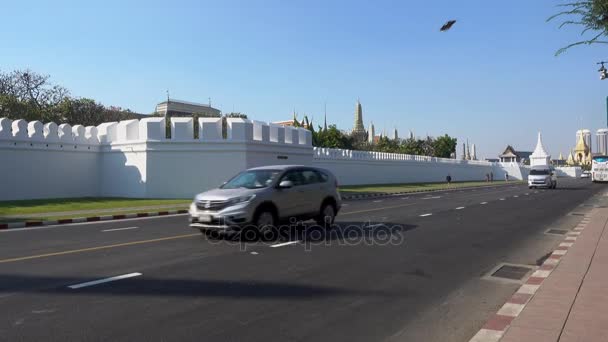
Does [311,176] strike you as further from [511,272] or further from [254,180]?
[511,272]

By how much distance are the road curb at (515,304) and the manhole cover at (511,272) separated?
7.6 inches

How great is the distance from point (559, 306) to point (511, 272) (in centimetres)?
245

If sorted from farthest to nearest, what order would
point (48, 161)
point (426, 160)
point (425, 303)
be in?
1. point (426, 160)
2. point (48, 161)
3. point (425, 303)

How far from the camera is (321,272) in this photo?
297 inches

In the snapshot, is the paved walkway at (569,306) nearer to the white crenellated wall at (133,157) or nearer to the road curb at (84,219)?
the road curb at (84,219)

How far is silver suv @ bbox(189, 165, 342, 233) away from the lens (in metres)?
10.3

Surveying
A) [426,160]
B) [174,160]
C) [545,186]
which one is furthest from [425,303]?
[426,160]

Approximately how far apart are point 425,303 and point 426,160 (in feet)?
199

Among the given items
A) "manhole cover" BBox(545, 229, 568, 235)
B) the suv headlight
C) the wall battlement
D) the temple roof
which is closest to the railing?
the wall battlement

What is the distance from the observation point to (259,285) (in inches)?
262

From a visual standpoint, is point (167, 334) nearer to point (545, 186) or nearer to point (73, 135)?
point (73, 135)

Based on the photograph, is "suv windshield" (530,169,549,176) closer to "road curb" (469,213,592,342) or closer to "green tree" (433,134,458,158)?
"road curb" (469,213,592,342)

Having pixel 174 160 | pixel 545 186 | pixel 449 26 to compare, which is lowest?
pixel 545 186

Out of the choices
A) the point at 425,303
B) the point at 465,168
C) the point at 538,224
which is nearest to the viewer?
the point at 425,303
